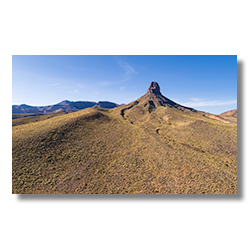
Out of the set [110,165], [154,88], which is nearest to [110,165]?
[110,165]

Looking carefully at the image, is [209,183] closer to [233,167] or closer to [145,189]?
[145,189]

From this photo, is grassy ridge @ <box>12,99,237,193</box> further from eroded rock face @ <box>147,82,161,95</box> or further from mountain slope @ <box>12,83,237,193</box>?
eroded rock face @ <box>147,82,161,95</box>

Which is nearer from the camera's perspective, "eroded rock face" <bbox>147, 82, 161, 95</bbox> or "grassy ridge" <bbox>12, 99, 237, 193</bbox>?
"grassy ridge" <bbox>12, 99, 237, 193</bbox>

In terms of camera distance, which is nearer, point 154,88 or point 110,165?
point 110,165

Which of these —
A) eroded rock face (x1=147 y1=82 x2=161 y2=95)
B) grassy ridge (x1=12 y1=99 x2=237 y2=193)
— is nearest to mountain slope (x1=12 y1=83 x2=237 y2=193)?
grassy ridge (x1=12 y1=99 x2=237 y2=193)

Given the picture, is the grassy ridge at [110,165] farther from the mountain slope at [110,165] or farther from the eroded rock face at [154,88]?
the eroded rock face at [154,88]

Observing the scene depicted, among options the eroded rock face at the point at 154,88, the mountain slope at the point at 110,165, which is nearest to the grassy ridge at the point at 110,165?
the mountain slope at the point at 110,165

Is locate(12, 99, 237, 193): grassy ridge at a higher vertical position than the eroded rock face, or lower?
lower

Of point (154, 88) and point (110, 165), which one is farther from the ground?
point (154, 88)

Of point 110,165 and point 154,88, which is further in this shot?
point 154,88

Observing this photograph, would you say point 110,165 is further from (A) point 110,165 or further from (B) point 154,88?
(B) point 154,88

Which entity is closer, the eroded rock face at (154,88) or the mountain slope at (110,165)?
the mountain slope at (110,165)
